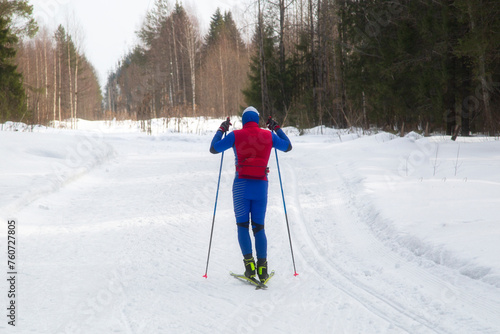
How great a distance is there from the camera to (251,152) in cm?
414

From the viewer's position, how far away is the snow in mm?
3236

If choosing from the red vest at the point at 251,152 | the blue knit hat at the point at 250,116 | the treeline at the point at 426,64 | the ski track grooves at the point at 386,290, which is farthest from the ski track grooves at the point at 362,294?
the treeline at the point at 426,64

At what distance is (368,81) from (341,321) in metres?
16.4

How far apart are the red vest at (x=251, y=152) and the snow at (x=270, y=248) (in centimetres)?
121

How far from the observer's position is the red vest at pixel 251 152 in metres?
4.13

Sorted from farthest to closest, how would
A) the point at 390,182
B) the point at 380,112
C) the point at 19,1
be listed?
1. the point at 19,1
2. the point at 380,112
3. the point at 390,182

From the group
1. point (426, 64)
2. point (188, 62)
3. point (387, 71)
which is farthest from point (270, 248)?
point (188, 62)

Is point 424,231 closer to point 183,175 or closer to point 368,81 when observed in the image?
point 183,175

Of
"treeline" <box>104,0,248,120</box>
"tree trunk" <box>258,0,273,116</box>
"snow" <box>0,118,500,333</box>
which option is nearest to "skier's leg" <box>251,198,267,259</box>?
"snow" <box>0,118,500,333</box>

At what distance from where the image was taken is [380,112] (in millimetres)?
17641

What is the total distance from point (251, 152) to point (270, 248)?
5.56 ft

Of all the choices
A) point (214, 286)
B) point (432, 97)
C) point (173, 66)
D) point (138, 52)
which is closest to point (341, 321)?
point (214, 286)

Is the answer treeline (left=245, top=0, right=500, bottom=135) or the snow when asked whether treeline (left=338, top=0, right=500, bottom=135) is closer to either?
treeline (left=245, top=0, right=500, bottom=135)

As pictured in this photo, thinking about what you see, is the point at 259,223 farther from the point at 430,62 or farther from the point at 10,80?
the point at 10,80
